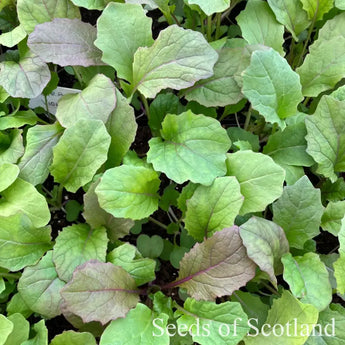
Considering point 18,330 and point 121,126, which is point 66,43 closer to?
point 121,126

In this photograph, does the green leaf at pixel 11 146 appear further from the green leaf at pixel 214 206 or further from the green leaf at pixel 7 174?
the green leaf at pixel 214 206

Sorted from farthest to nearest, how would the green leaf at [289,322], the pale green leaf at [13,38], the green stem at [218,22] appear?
the green stem at [218,22]
the pale green leaf at [13,38]
the green leaf at [289,322]

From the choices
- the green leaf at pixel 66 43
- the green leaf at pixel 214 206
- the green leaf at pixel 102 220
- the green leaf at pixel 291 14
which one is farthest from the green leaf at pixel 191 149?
the green leaf at pixel 291 14

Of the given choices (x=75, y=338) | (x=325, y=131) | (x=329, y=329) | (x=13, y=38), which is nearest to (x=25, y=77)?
(x=13, y=38)

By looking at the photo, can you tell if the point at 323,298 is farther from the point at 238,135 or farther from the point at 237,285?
the point at 238,135

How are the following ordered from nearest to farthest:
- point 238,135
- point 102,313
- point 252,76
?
point 102,313, point 252,76, point 238,135

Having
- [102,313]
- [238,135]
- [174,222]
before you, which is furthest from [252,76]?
[102,313]
